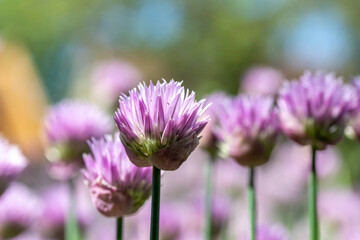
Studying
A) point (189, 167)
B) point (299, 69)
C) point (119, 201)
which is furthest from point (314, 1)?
point (119, 201)

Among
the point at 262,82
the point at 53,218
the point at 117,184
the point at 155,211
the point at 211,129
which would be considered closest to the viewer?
the point at 155,211

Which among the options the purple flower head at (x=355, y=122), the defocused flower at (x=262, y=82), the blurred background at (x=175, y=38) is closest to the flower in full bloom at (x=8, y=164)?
Result: the purple flower head at (x=355, y=122)

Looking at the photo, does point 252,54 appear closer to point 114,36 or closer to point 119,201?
point 114,36

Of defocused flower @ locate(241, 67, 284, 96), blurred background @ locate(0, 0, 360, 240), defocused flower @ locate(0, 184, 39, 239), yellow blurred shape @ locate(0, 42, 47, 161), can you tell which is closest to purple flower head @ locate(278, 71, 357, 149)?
defocused flower @ locate(0, 184, 39, 239)

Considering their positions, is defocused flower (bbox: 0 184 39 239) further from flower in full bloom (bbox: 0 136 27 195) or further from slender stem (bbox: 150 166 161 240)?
slender stem (bbox: 150 166 161 240)

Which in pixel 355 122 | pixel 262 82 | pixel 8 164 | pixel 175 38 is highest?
pixel 175 38

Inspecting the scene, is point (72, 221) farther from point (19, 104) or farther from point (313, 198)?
point (19, 104)

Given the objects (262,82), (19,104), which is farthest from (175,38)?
(262,82)
